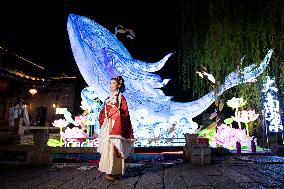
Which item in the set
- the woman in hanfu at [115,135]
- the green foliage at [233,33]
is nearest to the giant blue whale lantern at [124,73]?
the green foliage at [233,33]

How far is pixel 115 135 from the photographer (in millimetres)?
5152

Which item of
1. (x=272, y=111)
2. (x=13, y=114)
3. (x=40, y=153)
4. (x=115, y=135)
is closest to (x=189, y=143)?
(x=115, y=135)

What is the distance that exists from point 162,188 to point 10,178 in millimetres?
2947

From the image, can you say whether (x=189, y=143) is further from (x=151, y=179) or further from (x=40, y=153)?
(x=40, y=153)

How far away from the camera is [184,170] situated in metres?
5.87

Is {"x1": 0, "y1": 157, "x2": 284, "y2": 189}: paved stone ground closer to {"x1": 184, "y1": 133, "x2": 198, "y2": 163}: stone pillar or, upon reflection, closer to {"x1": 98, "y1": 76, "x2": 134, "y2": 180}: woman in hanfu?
{"x1": 98, "y1": 76, "x2": 134, "y2": 180}: woman in hanfu

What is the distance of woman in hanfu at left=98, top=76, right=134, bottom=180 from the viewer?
5095 mm

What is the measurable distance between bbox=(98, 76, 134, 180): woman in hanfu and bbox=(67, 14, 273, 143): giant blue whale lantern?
5531 mm

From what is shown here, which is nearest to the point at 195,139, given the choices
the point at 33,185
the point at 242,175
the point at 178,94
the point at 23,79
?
the point at 242,175

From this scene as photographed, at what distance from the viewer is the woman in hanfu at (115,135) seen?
5.10 m

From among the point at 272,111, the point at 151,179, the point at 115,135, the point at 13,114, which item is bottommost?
the point at 151,179

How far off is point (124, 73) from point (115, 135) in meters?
6.26

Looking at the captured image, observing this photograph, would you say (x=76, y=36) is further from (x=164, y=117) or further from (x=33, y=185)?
(x=33, y=185)

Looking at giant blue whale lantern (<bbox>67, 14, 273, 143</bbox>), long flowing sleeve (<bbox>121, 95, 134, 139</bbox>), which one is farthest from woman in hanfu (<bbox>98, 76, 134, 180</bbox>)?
giant blue whale lantern (<bbox>67, 14, 273, 143</bbox>)
